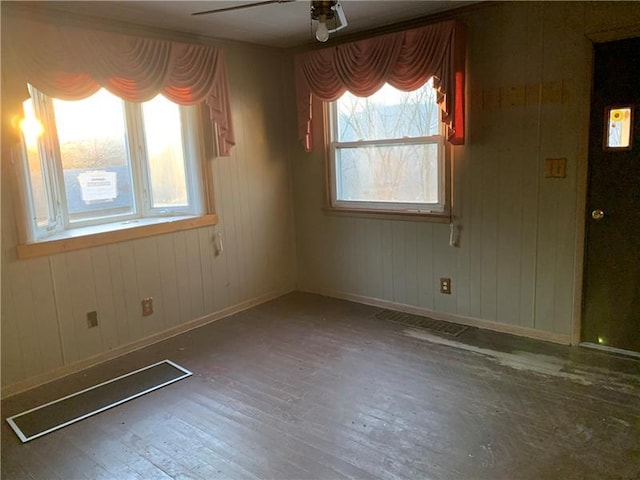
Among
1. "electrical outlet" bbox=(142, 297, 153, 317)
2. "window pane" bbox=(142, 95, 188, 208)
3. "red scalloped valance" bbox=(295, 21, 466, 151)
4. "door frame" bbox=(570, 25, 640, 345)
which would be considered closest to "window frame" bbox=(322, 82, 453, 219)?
"red scalloped valance" bbox=(295, 21, 466, 151)

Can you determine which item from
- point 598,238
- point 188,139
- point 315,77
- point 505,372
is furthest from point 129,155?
point 598,238

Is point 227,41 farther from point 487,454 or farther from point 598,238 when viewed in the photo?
point 487,454

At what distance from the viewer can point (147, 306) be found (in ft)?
11.7

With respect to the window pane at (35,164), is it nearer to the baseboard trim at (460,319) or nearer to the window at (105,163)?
the window at (105,163)

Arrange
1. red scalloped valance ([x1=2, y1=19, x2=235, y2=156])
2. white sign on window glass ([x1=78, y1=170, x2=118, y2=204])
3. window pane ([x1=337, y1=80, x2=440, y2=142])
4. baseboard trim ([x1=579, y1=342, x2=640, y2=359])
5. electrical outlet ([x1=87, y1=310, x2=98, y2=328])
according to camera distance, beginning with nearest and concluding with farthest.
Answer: red scalloped valance ([x1=2, y1=19, x2=235, y2=156]) → baseboard trim ([x1=579, y1=342, x2=640, y2=359]) → electrical outlet ([x1=87, y1=310, x2=98, y2=328]) → white sign on window glass ([x1=78, y1=170, x2=118, y2=204]) → window pane ([x1=337, y1=80, x2=440, y2=142])

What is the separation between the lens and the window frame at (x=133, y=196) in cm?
293

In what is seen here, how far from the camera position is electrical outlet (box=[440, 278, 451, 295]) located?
3.74 meters

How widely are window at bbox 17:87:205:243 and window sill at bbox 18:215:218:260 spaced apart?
0.15ft

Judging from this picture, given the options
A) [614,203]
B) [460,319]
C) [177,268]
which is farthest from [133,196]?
[614,203]

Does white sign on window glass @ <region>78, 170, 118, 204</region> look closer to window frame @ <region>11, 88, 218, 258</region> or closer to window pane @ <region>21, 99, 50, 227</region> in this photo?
window frame @ <region>11, 88, 218, 258</region>

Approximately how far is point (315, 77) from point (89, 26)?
66.8 inches

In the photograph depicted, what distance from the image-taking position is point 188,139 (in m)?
3.81

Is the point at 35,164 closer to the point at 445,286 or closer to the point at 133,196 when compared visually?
the point at 133,196

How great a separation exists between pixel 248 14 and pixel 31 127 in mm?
1553
